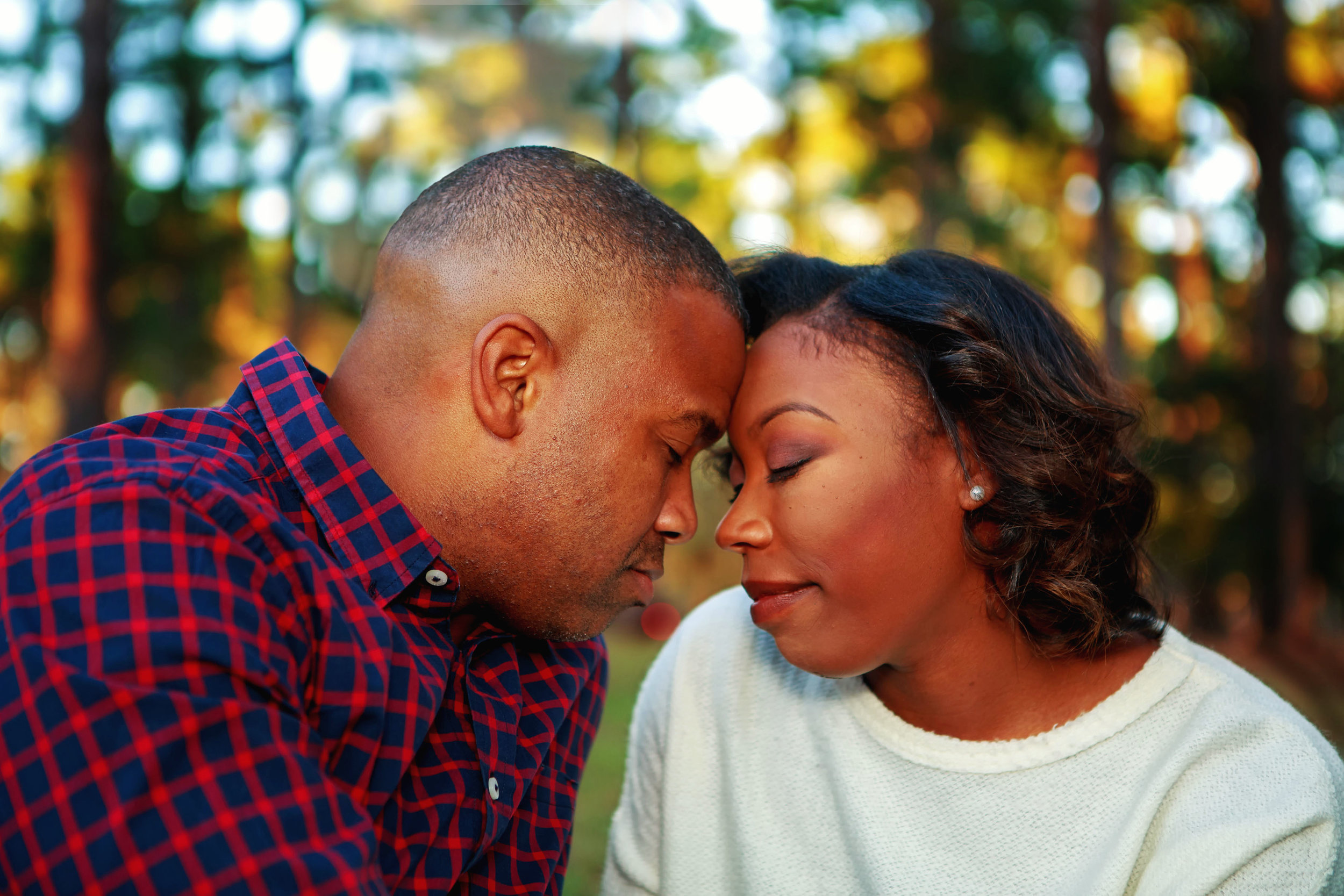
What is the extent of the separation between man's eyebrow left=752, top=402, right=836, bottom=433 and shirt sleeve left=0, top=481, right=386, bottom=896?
1.15 m

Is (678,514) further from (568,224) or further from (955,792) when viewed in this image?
(955,792)

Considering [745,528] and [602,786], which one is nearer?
[745,528]

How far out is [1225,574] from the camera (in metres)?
10.7

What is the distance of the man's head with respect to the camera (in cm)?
211

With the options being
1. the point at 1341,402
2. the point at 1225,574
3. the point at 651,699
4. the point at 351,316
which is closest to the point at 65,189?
the point at 351,316

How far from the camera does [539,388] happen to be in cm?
213

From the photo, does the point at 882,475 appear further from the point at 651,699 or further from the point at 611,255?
the point at 651,699

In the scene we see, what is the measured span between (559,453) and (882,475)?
0.69 meters

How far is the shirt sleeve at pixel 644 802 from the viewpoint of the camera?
267cm

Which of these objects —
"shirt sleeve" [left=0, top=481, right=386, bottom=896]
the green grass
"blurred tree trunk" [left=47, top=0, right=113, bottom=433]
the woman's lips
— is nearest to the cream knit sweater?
the green grass

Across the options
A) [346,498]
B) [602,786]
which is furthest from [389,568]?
[602,786]

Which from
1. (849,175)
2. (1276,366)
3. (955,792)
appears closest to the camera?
(955,792)

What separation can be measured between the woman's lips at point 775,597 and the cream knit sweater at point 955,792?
443 millimetres

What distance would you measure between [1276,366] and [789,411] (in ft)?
33.1
